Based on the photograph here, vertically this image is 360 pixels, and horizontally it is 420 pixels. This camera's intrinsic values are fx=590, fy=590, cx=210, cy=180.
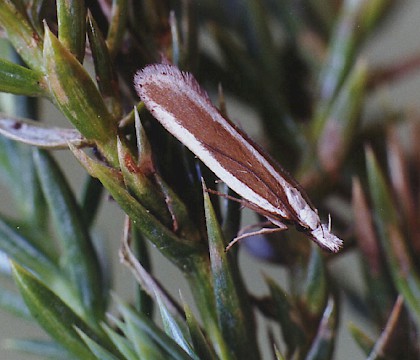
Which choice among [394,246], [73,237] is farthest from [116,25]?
[394,246]

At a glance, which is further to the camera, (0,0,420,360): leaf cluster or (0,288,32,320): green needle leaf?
(0,288,32,320): green needle leaf

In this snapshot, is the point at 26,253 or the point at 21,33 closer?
the point at 21,33

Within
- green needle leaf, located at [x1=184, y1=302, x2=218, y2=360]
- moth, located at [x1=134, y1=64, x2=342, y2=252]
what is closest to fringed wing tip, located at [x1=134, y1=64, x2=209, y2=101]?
moth, located at [x1=134, y1=64, x2=342, y2=252]

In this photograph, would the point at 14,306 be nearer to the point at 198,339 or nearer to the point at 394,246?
the point at 198,339

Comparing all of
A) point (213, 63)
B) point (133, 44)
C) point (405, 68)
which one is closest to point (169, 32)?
point (133, 44)

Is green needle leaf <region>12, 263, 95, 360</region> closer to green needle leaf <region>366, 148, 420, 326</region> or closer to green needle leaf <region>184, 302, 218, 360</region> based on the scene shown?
green needle leaf <region>184, 302, 218, 360</region>

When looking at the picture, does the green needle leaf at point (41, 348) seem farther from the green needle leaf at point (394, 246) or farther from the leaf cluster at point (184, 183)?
the green needle leaf at point (394, 246)

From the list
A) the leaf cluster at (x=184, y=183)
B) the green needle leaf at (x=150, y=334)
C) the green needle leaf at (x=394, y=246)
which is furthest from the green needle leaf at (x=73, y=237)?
the green needle leaf at (x=394, y=246)

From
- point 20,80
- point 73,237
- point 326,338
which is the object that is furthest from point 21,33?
point 326,338

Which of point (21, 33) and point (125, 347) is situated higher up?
point (21, 33)
